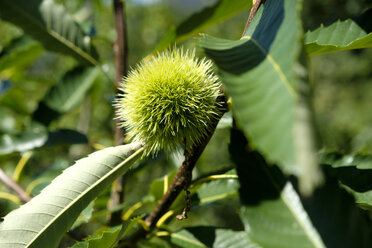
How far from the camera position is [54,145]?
3.60 feet

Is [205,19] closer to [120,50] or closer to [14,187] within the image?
[120,50]

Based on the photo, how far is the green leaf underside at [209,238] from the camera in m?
0.72

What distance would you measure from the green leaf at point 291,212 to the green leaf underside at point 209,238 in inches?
10.3

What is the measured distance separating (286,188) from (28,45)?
119 centimetres

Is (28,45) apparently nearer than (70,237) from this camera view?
No

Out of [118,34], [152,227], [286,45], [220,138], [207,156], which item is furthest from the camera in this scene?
[220,138]

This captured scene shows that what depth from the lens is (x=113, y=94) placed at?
1.33 m

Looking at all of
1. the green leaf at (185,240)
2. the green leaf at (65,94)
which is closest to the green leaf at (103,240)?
the green leaf at (185,240)

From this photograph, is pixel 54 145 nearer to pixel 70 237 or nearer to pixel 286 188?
pixel 70 237

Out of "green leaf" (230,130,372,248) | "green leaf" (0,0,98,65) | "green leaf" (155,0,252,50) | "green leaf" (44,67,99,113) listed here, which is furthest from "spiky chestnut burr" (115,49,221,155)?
"green leaf" (44,67,99,113)

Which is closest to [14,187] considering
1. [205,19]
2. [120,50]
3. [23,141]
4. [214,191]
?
[23,141]

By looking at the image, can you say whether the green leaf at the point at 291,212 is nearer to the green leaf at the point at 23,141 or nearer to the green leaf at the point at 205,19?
the green leaf at the point at 205,19

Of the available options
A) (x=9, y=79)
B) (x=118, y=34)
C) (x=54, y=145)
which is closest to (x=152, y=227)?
(x=54, y=145)

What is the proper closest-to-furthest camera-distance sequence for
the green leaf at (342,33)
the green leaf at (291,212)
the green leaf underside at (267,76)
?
the green leaf underside at (267,76) < the green leaf at (291,212) < the green leaf at (342,33)
